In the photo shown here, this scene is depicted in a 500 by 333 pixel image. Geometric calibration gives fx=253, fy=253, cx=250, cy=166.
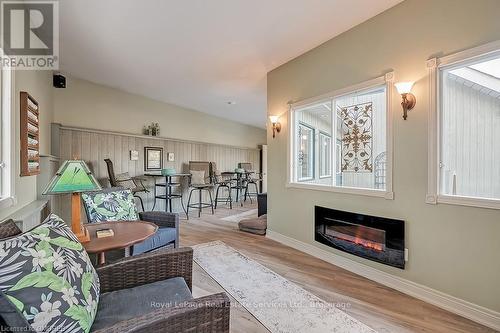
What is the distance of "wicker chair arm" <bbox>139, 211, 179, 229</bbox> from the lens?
278 cm

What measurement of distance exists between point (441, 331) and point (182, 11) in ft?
11.3

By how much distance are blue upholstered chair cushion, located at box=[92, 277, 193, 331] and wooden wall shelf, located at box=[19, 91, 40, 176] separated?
1.83 m

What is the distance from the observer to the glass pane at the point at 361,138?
269 cm

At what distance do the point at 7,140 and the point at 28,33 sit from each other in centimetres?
123

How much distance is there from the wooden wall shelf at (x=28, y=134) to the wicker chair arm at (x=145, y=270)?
5.44ft

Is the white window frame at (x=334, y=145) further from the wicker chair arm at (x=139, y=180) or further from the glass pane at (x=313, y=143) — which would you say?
the wicker chair arm at (x=139, y=180)

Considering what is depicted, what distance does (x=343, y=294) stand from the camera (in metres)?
2.30

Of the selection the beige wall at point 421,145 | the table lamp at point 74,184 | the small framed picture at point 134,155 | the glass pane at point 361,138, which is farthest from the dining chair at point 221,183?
the table lamp at point 74,184

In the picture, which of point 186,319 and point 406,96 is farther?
point 406,96

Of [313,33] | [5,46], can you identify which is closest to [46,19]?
[5,46]

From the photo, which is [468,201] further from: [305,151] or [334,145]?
[305,151]

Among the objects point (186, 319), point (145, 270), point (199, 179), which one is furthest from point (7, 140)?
point (199, 179)

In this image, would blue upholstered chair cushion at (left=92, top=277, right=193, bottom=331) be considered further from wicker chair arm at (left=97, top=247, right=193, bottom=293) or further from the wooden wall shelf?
the wooden wall shelf

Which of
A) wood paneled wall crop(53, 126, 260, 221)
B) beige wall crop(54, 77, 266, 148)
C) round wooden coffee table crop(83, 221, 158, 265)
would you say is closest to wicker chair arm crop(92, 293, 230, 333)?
round wooden coffee table crop(83, 221, 158, 265)
